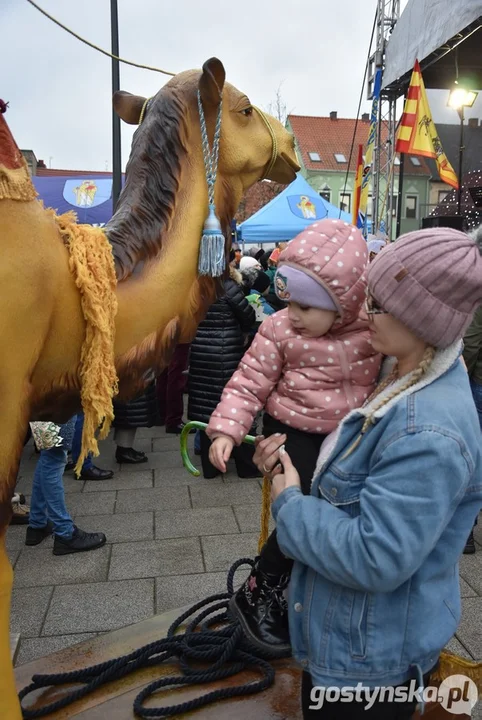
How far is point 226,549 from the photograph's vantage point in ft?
12.0

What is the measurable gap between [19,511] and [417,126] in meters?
5.76

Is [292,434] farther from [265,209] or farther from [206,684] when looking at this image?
[265,209]

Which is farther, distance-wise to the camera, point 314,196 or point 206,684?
point 314,196

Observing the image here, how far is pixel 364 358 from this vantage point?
183 centimetres

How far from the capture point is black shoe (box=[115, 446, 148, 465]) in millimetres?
5316

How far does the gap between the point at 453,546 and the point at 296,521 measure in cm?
33

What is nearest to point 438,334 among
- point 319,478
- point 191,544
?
point 319,478

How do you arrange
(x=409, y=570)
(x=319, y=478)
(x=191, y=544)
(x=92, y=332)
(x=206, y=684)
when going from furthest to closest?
(x=191, y=544), (x=206, y=684), (x=92, y=332), (x=319, y=478), (x=409, y=570)

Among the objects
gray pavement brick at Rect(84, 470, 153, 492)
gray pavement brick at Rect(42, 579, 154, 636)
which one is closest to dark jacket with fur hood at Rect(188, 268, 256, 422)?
gray pavement brick at Rect(84, 470, 153, 492)

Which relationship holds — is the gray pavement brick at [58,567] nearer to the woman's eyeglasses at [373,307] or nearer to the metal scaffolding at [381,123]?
the woman's eyeglasses at [373,307]

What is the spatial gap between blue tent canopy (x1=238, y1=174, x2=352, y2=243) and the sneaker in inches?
251

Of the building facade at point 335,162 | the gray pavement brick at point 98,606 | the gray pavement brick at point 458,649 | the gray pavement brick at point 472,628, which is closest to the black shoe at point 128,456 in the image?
the gray pavement brick at point 98,606

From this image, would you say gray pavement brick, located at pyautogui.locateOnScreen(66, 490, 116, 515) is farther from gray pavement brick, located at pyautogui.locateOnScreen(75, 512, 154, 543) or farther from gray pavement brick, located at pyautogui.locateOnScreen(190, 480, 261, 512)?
gray pavement brick, located at pyautogui.locateOnScreen(190, 480, 261, 512)

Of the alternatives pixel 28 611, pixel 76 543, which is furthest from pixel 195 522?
pixel 28 611
